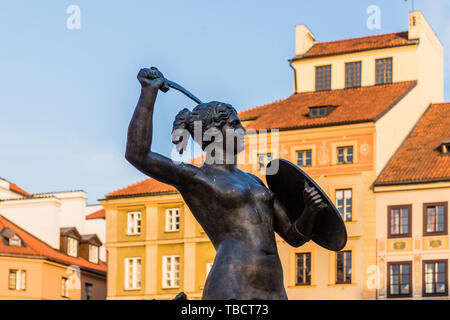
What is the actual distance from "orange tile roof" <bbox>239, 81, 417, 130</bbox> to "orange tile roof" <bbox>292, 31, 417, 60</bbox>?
2.21m

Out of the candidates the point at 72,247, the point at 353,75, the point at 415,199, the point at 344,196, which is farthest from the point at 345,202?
the point at 72,247

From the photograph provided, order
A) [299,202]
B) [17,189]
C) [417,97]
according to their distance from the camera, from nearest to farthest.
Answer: [299,202]
[417,97]
[17,189]

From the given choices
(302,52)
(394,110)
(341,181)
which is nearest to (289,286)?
(341,181)

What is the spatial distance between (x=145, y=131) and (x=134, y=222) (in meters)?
53.6

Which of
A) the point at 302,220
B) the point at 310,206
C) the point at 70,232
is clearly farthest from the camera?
the point at 70,232

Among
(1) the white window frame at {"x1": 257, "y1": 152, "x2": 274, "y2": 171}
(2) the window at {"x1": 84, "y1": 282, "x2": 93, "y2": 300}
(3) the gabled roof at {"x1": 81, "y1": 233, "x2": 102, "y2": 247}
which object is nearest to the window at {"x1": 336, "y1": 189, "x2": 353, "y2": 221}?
(1) the white window frame at {"x1": 257, "y1": 152, "x2": 274, "y2": 171}

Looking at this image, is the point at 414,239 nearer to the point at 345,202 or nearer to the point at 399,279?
the point at 399,279

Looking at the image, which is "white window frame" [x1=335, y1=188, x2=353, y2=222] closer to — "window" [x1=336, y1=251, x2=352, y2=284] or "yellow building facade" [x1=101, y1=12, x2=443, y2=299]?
"yellow building facade" [x1=101, y1=12, x2=443, y2=299]

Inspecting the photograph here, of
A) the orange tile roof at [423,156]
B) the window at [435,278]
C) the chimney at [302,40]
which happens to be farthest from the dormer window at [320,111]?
the window at [435,278]

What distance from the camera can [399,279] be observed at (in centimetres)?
5100

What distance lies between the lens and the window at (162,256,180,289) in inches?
2280

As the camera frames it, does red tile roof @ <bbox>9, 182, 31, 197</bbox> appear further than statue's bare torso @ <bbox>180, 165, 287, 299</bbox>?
Yes

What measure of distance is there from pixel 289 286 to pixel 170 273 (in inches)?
314
